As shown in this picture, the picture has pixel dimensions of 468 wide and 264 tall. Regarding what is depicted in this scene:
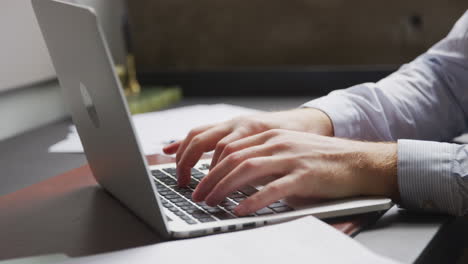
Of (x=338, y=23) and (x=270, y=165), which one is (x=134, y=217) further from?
(x=338, y=23)

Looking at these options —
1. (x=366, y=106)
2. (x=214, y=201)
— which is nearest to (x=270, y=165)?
(x=214, y=201)

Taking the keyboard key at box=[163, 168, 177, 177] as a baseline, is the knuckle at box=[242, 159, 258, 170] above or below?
above

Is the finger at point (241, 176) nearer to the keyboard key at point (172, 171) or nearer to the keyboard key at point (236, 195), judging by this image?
the keyboard key at point (236, 195)

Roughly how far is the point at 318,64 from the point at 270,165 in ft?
3.41

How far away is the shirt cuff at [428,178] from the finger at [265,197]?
0.15 meters

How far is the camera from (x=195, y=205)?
2.50ft

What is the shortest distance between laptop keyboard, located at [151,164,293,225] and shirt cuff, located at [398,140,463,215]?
16 centimetres

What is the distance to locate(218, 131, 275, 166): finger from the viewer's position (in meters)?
0.82

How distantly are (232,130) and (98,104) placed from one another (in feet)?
0.79

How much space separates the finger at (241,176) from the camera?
74 cm

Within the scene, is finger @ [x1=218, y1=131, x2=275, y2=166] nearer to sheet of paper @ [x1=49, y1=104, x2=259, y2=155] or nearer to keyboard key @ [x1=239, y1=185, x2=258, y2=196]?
keyboard key @ [x1=239, y1=185, x2=258, y2=196]

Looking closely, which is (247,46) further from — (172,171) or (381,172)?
(381,172)

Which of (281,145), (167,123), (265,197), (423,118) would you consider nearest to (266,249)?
(265,197)

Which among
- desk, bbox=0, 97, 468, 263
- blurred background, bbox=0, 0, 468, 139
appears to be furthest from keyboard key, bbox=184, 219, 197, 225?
blurred background, bbox=0, 0, 468, 139
